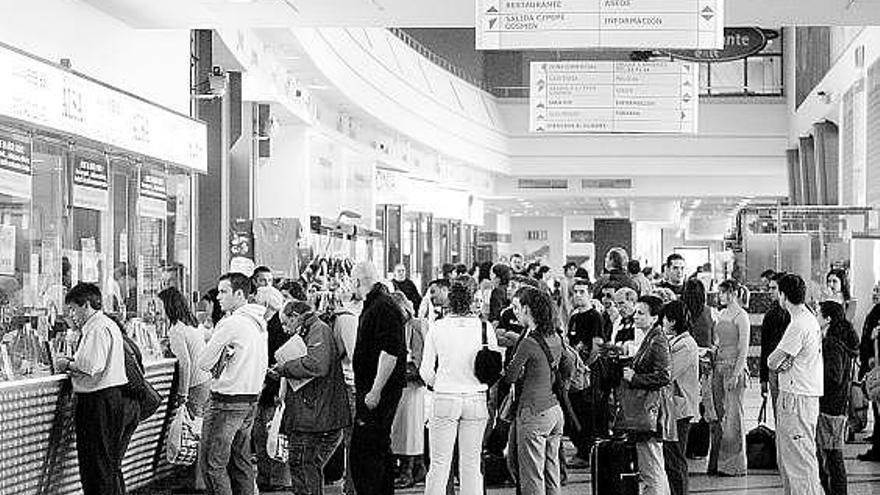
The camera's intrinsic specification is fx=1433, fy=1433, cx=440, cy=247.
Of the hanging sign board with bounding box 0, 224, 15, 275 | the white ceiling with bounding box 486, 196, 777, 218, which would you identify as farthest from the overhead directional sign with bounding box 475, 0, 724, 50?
the white ceiling with bounding box 486, 196, 777, 218

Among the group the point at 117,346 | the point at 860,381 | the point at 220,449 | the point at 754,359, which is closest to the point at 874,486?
the point at 860,381

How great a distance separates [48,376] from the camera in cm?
845

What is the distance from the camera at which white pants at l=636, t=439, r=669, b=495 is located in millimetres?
9172

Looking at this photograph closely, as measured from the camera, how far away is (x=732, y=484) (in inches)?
446

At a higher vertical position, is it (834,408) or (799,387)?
(799,387)

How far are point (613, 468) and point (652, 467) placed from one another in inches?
27.3

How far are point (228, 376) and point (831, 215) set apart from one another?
27.9ft

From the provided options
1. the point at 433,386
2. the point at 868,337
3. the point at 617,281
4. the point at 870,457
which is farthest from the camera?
the point at 617,281

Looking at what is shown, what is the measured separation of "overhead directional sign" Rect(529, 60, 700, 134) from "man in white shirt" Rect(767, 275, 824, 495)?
8.29 meters

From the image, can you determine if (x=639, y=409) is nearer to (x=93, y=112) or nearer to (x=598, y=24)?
(x=598, y=24)

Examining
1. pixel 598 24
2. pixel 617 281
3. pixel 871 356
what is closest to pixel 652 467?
pixel 598 24

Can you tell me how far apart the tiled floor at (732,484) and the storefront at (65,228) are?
151 centimetres

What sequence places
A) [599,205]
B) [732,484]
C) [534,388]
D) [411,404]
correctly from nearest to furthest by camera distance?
[534,388], [411,404], [732,484], [599,205]

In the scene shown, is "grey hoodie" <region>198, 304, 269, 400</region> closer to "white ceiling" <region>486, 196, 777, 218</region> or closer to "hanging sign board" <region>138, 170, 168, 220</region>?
"hanging sign board" <region>138, 170, 168, 220</region>
